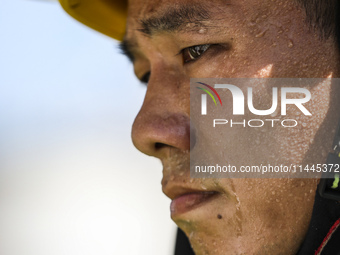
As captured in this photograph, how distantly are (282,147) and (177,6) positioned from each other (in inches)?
22.4

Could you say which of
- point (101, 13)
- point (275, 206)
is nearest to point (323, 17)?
point (275, 206)

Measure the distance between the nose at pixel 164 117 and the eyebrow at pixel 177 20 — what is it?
155mm

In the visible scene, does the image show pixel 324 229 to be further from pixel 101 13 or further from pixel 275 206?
pixel 101 13

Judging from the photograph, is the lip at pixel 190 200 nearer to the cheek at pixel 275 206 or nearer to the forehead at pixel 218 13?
the cheek at pixel 275 206

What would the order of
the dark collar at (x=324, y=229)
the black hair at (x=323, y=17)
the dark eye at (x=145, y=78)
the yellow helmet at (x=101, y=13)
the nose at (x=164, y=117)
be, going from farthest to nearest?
the yellow helmet at (x=101, y=13), the dark eye at (x=145, y=78), the nose at (x=164, y=117), the black hair at (x=323, y=17), the dark collar at (x=324, y=229)

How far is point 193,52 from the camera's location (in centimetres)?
147

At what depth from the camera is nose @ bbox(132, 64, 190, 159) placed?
4.71 feet

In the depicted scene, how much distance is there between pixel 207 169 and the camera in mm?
1369

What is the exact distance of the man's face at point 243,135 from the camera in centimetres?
128

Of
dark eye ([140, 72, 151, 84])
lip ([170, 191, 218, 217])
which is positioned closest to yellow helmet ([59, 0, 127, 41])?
dark eye ([140, 72, 151, 84])

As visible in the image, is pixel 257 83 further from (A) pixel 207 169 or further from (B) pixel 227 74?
(A) pixel 207 169

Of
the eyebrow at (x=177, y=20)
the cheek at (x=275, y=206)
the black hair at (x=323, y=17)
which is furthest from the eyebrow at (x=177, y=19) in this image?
the cheek at (x=275, y=206)

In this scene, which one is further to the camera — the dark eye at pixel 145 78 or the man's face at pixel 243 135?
the dark eye at pixel 145 78

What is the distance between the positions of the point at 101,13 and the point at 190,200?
1158 millimetres
